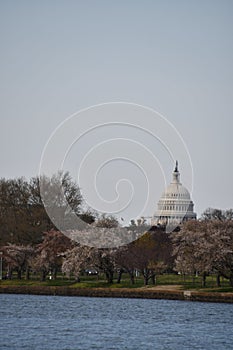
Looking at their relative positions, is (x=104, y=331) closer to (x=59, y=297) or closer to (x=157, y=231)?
(x=59, y=297)

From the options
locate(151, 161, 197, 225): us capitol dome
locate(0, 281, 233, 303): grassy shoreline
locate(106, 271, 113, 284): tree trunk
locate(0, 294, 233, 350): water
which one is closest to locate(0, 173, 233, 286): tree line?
locate(106, 271, 113, 284): tree trunk

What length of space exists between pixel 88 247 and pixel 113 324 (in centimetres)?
3595

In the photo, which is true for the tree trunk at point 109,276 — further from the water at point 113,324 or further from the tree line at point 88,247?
the water at point 113,324

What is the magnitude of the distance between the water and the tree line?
8931 mm

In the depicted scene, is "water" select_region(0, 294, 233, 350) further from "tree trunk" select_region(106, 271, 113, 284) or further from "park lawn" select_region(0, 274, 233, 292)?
"tree trunk" select_region(106, 271, 113, 284)

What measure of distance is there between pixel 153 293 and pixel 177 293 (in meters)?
2.48

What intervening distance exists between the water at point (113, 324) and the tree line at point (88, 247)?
8.93 metres

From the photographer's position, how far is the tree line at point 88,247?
80.6 m

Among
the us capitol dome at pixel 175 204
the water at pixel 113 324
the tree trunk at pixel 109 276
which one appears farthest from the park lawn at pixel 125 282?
the us capitol dome at pixel 175 204

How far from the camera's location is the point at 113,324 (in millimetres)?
52781

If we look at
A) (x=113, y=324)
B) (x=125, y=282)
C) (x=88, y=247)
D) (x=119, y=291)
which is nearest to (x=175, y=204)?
(x=88, y=247)

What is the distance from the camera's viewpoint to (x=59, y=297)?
7819 centimetres

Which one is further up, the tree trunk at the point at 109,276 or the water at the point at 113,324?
the tree trunk at the point at 109,276

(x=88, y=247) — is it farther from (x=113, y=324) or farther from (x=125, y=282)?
(x=113, y=324)
